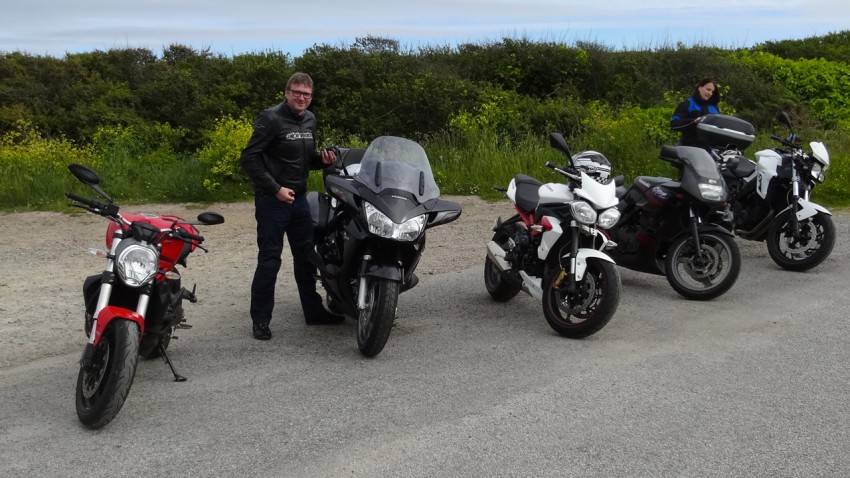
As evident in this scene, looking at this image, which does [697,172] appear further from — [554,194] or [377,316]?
[377,316]

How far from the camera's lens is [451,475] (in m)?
4.08

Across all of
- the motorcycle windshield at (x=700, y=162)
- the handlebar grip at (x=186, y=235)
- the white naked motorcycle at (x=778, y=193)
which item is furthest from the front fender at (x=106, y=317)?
the white naked motorcycle at (x=778, y=193)

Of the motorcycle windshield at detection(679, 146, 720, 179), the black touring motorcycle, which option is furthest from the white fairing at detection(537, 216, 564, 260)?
the motorcycle windshield at detection(679, 146, 720, 179)

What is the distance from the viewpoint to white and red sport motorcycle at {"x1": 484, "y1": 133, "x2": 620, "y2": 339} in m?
6.22

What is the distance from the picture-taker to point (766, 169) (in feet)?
28.5

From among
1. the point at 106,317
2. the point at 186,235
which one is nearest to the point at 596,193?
the point at 186,235

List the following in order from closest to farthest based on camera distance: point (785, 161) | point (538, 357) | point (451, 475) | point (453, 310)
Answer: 1. point (451, 475)
2. point (538, 357)
3. point (453, 310)
4. point (785, 161)

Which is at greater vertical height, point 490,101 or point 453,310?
point 490,101

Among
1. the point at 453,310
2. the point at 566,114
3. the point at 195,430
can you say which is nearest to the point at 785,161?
the point at 453,310

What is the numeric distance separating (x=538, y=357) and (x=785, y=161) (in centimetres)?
428

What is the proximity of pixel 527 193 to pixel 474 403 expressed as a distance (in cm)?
267

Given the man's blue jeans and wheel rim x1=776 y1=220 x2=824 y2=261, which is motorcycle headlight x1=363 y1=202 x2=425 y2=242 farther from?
wheel rim x1=776 y1=220 x2=824 y2=261

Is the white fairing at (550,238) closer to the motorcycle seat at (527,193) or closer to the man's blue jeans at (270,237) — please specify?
the motorcycle seat at (527,193)

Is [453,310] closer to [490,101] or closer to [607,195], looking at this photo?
[607,195]
